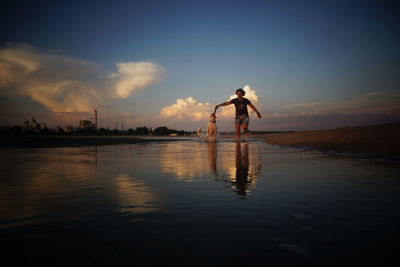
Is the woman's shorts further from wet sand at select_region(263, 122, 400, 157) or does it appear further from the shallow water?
the shallow water

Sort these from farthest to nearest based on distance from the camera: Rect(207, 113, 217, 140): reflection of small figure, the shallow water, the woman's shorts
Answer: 1. Rect(207, 113, 217, 140): reflection of small figure
2. the woman's shorts
3. the shallow water

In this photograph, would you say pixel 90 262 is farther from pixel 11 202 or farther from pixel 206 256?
pixel 11 202

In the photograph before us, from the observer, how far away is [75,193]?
12.2 ft

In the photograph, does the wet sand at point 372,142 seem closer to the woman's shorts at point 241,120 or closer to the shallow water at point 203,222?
the shallow water at point 203,222

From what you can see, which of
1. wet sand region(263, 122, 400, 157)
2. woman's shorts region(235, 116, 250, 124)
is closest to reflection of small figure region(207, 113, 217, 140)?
woman's shorts region(235, 116, 250, 124)

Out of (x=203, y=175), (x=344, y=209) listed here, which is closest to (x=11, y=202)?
(x=203, y=175)

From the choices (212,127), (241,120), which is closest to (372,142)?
(241,120)

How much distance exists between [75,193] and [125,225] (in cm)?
185

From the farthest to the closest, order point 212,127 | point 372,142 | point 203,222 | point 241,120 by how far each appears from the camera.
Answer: point 212,127
point 241,120
point 372,142
point 203,222

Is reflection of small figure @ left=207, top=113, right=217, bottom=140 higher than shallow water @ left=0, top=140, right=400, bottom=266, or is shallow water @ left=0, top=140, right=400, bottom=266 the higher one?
reflection of small figure @ left=207, top=113, right=217, bottom=140

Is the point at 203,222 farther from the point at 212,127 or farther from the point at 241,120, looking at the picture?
the point at 212,127

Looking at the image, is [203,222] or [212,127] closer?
[203,222]

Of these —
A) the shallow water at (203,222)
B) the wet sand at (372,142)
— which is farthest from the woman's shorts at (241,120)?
the shallow water at (203,222)

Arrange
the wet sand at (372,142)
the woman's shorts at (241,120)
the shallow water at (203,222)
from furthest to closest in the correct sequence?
1. the woman's shorts at (241,120)
2. the wet sand at (372,142)
3. the shallow water at (203,222)
